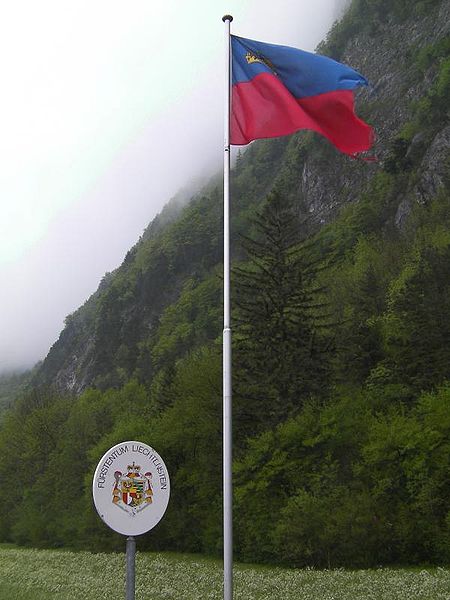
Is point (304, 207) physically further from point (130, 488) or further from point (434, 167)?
point (130, 488)

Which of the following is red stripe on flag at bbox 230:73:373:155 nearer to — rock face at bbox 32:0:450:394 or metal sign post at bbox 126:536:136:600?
metal sign post at bbox 126:536:136:600

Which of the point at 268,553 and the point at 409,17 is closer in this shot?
the point at 268,553

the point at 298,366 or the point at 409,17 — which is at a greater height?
the point at 409,17

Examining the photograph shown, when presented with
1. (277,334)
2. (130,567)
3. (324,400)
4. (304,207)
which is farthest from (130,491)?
(304,207)

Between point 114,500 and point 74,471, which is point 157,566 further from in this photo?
point 74,471

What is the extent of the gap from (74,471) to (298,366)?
81.1 feet

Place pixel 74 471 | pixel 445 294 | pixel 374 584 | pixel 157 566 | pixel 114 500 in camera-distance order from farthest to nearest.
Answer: pixel 74 471
pixel 445 294
pixel 157 566
pixel 374 584
pixel 114 500

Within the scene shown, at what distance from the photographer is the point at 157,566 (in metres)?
26.5

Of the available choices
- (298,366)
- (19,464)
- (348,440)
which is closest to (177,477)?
(298,366)

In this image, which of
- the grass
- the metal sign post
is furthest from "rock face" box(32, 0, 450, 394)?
the metal sign post

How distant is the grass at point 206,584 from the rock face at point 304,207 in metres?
59.8

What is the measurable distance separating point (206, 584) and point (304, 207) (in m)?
84.8

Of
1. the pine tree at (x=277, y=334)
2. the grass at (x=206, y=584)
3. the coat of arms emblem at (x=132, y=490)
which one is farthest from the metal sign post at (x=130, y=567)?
the pine tree at (x=277, y=334)

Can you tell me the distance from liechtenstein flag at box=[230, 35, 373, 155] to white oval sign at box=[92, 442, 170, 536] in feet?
20.4
